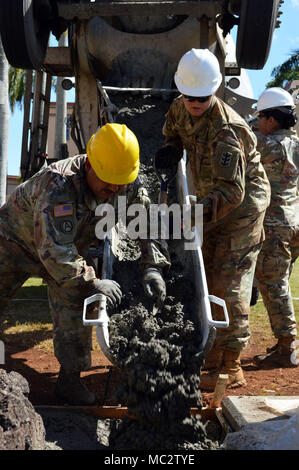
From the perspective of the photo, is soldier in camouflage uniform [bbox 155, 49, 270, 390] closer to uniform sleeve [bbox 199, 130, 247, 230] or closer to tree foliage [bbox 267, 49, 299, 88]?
uniform sleeve [bbox 199, 130, 247, 230]

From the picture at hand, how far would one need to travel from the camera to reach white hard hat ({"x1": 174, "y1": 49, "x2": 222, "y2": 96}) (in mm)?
4195

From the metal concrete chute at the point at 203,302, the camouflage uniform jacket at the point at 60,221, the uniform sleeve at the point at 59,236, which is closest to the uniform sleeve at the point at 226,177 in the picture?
the metal concrete chute at the point at 203,302

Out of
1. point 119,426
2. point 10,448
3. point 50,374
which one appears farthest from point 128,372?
point 50,374

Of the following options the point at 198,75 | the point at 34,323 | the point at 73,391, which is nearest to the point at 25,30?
the point at 198,75

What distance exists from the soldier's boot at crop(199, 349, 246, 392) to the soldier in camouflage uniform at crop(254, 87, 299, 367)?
32.5 inches

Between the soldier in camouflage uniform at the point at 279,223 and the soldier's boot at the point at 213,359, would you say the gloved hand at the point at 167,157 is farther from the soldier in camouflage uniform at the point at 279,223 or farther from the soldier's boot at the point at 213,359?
the soldier's boot at the point at 213,359

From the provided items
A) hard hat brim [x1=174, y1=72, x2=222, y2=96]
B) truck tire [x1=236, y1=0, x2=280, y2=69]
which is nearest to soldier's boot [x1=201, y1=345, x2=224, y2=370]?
hard hat brim [x1=174, y1=72, x2=222, y2=96]

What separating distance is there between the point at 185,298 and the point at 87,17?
352cm

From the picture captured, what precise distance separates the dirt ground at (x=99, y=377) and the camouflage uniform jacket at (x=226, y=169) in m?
1.20

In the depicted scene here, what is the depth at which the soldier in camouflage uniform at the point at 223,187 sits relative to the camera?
13.6ft

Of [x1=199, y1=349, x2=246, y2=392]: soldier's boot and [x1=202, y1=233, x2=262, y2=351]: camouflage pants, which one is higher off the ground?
[x1=202, y1=233, x2=262, y2=351]: camouflage pants

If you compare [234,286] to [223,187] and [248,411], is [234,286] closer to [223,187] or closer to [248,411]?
[223,187]

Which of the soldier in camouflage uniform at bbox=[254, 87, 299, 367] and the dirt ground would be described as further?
the soldier in camouflage uniform at bbox=[254, 87, 299, 367]
